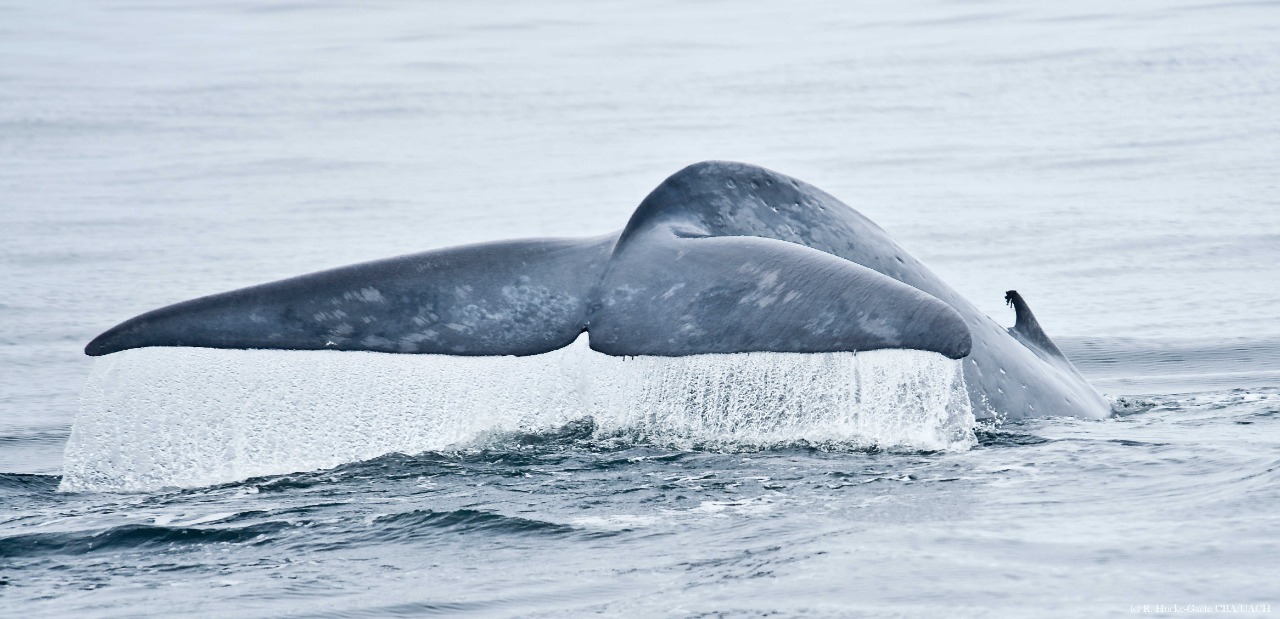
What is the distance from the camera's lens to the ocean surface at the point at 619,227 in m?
4.82

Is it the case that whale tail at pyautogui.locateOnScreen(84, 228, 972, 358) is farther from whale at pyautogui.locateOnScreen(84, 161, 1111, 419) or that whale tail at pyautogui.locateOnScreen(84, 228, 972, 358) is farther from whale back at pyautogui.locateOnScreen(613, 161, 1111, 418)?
whale back at pyautogui.locateOnScreen(613, 161, 1111, 418)

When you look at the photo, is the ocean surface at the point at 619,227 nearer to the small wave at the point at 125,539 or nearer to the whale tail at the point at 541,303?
→ the small wave at the point at 125,539

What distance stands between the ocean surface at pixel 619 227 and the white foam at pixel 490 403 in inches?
1.2

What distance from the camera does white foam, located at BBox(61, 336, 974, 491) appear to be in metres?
5.22

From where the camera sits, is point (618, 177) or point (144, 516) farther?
point (618, 177)

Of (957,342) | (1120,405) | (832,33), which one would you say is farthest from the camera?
(832,33)

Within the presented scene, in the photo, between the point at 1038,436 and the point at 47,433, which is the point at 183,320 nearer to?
the point at 1038,436

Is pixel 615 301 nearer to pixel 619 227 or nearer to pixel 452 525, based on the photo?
pixel 452 525

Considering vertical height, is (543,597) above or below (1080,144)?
below

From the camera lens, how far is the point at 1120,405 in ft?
25.4

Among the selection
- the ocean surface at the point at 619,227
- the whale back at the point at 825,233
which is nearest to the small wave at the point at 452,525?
the ocean surface at the point at 619,227

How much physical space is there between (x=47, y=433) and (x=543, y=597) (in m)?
4.69

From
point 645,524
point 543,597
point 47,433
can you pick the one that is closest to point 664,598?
point 543,597

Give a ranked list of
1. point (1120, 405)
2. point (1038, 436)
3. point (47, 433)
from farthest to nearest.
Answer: point (47, 433) → point (1120, 405) → point (1038, 436)
